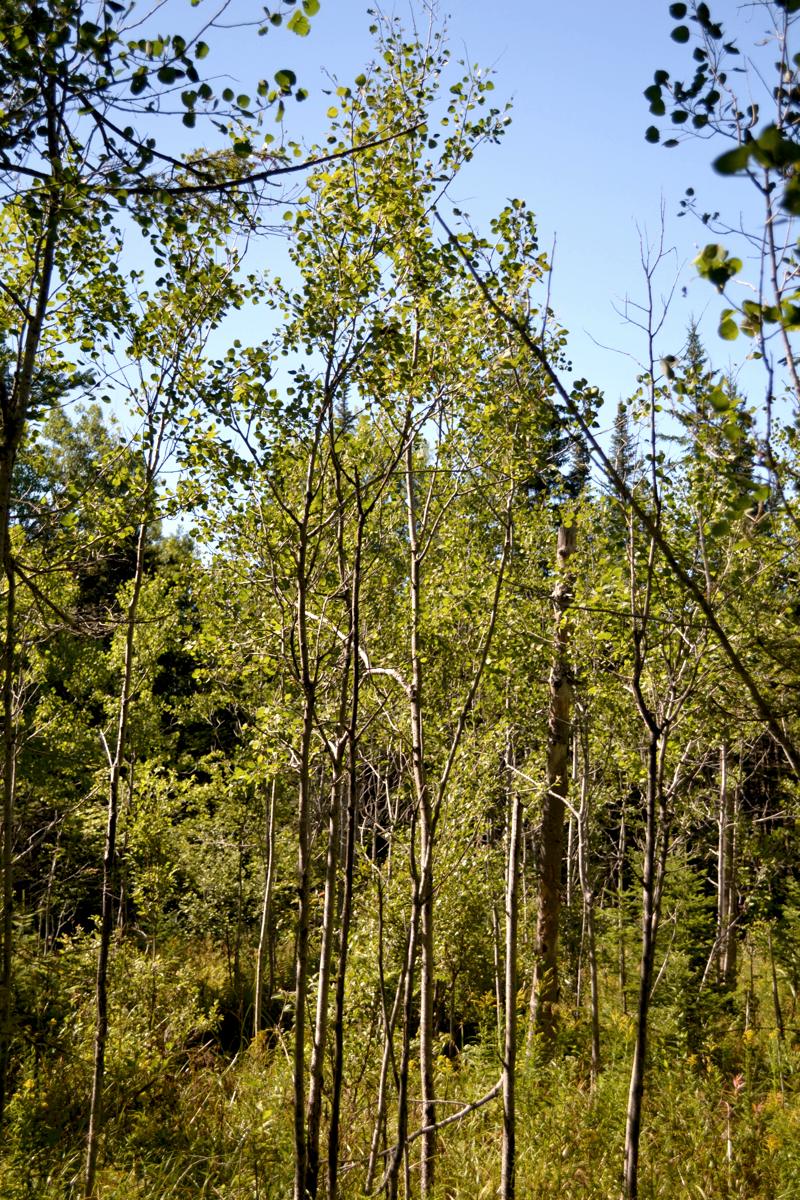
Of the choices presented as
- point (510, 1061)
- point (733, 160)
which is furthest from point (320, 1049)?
point (733, 160)

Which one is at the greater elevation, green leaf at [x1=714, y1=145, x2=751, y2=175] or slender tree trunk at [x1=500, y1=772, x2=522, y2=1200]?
green leaf at [x1=714, y1=145, x2=751, y2=175]

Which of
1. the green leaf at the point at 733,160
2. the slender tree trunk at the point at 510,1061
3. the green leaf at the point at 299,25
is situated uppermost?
the green leaf at the point at 299,25

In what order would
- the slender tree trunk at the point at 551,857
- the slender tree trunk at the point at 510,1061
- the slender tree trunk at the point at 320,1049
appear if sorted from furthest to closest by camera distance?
the slender tree trunk at the point at 551,857, the slender tree trunk at the point at 510,1061, the slender tree trunk at the point at 320,1049

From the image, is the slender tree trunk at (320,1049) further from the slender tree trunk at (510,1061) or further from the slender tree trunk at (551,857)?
the slender tree trunk at (551,857)

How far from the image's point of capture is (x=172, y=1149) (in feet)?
22.5

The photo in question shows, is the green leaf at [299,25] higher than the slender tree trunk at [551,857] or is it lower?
higher

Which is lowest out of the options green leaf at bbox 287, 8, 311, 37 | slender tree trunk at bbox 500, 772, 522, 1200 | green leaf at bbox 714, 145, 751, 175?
slender tree trunk at bbox 500, 772, 522, 1200

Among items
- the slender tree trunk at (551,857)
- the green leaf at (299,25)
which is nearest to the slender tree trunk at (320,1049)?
the green leaf at (299,25)

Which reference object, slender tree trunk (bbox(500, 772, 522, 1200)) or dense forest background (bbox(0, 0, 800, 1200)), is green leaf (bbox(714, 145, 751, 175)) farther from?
slender tree trunk (bbox(500, 772, 522, 1200))

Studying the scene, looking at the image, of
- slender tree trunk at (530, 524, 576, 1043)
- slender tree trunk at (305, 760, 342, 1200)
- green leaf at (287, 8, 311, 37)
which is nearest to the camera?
green leaf at (287, 8, 311, 37)

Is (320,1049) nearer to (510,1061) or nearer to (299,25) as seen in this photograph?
(510,1061)

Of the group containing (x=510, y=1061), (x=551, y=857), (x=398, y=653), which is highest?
(x=398, y=653)

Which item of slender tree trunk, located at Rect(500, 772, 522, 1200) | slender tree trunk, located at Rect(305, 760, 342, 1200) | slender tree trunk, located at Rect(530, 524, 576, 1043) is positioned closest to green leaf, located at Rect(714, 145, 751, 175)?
slender tree trunk, located at Rect(305, 760, 342, 1200)

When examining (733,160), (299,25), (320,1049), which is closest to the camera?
Answer: (733,160)
